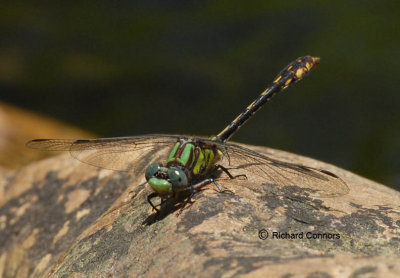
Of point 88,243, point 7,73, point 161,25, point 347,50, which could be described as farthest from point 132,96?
point 88,243

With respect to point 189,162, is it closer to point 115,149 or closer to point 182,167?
point 182,167

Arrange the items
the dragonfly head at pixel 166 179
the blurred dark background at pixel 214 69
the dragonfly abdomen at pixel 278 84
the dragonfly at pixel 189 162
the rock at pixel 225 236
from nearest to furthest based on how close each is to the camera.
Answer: the rock at pixel 225 236 < the dragonfly head at pixel 166 179 < the dragonfly at pixel 189 162 < the dragonfly abdomen at pixel 278 84 < the blurred dark background at pixel 214 69

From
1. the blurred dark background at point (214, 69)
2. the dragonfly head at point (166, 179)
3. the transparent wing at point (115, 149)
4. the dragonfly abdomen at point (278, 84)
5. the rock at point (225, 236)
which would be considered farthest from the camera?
the blurred dark background at point (214, 69)

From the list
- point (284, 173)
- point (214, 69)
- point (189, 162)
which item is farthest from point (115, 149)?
point (214, 69)

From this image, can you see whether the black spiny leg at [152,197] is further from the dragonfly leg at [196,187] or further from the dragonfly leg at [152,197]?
the dragonfly leg at [196,187]

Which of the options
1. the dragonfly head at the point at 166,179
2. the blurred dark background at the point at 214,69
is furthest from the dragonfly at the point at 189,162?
the blurred dark background at the point at 214,69

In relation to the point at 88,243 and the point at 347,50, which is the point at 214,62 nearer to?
the point at 347,50

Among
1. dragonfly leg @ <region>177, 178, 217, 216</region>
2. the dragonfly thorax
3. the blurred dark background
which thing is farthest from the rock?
the blurred dark background

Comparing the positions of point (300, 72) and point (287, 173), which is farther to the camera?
point (300, 72)
